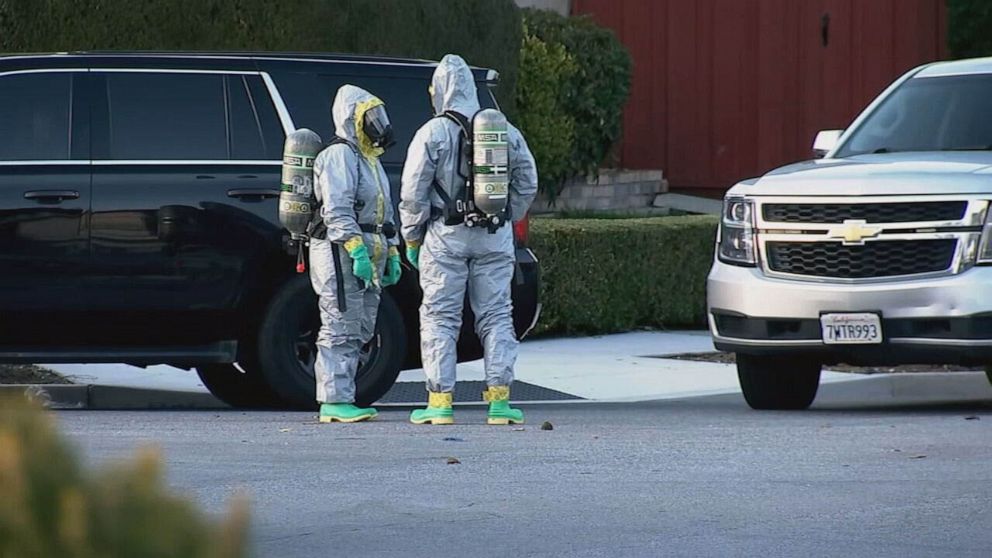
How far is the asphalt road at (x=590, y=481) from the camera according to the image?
18.0 ft

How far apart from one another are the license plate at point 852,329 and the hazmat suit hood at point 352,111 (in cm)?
238

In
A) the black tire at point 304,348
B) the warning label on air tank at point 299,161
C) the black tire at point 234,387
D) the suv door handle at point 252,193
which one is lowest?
the black tire at point 234,387

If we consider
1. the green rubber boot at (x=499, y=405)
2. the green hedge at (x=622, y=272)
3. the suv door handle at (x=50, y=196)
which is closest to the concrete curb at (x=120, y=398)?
the suv door handle at (x=50, y=196)

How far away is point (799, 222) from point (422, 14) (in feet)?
15.5

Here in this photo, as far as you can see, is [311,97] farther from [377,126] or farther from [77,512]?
[77,512]

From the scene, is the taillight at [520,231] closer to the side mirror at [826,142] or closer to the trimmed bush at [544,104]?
the side mirror at [826,142]

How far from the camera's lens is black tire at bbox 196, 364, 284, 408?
10.1 meters

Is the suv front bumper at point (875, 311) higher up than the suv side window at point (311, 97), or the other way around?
the suv side window at point (311, 97)

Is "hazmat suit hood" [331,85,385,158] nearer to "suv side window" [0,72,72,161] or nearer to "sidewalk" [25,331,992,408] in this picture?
"suv side window" [0,72,72,161]

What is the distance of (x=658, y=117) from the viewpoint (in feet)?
62.8

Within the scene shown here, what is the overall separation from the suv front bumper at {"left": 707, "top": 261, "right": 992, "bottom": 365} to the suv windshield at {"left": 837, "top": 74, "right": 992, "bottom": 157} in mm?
1294

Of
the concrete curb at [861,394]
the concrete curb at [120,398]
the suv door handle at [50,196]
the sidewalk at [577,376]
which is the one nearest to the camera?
the suv door handle at [50,196]

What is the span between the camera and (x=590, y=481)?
21.8 feet

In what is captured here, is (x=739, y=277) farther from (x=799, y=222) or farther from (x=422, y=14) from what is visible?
(x=422, y=14)
